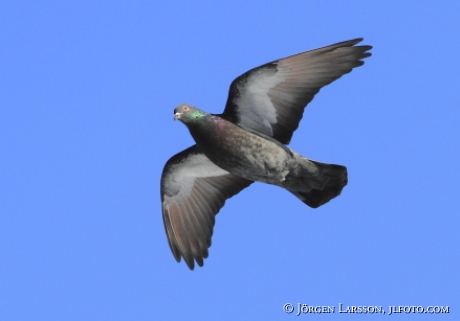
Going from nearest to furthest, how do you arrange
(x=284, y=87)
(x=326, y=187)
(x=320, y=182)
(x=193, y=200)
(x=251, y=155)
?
(x=251, y=155) → (x=284, y=87) → (x=320, y=182) → (x=326, y=187) → (x=193, y=200)

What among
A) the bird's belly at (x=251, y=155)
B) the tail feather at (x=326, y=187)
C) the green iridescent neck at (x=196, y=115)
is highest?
the green iridescent neck at (x=196, y=115)

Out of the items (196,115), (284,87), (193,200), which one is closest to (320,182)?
(284,87)

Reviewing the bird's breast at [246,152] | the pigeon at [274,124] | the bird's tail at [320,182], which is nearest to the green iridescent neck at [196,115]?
the pigeon at [274,124]

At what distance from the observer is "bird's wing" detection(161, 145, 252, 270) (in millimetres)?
19297

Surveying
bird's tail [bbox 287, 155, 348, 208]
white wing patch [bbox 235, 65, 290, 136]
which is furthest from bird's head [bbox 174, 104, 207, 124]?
bird's tail [bbox 287, 155, 348, 208]

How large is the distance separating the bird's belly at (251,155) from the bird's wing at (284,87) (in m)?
0.60

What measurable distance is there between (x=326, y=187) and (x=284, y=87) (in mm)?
2036

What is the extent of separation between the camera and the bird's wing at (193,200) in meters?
19.3

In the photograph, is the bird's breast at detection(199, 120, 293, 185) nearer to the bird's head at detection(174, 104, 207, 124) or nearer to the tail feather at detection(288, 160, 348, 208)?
the bird's head at detection(174, 104, 207, 124)

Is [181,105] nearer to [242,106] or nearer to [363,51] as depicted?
[242,106]

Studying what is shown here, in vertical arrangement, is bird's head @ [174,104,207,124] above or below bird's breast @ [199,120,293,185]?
above

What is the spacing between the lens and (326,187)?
18.2 metres

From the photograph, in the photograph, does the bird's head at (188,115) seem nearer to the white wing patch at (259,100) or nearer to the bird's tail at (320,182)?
the white wing patch at (259,100)

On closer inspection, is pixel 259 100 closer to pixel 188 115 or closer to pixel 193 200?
pixel 188 115
